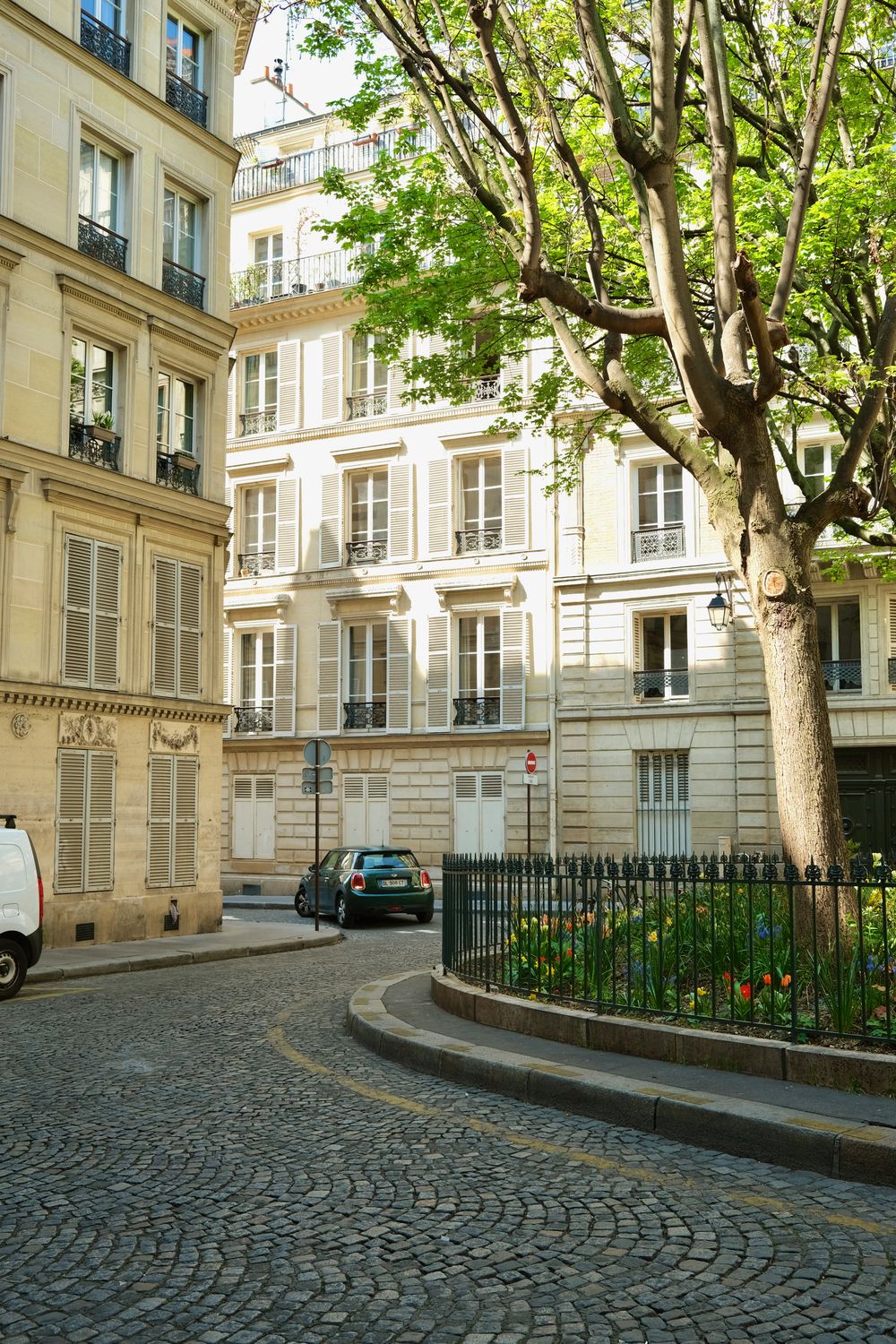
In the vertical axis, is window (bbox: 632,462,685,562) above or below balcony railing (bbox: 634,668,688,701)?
above

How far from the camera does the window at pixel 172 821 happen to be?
1916 centimetres

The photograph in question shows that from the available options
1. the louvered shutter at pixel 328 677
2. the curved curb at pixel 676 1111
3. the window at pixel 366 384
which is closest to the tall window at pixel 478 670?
the louvered shutter at pixel 328 677

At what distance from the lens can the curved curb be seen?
18.4 feet

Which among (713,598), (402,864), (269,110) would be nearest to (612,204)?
(402,864)

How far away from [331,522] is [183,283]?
1377 centimetres

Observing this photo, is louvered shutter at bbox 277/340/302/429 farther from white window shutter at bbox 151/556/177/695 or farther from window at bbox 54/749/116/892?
window at bbox 54/749/116/892

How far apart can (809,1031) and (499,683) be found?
2457 cm

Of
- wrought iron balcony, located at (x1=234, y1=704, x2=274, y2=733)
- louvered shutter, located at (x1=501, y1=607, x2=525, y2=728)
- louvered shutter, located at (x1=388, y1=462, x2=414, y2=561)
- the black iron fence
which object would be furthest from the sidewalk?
louvered shutter, located at (x1=388, y1=462, x2=414, y2=561)

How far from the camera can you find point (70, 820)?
17.6m

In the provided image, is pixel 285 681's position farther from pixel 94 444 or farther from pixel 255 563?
pixel 94 444

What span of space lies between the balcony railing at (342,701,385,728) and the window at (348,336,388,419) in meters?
7.69

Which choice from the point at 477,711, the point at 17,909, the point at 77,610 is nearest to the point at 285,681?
the point at 477,711

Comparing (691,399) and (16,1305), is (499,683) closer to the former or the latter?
(691,399)

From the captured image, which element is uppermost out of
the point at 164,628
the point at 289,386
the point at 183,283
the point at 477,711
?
the point at 289,386
